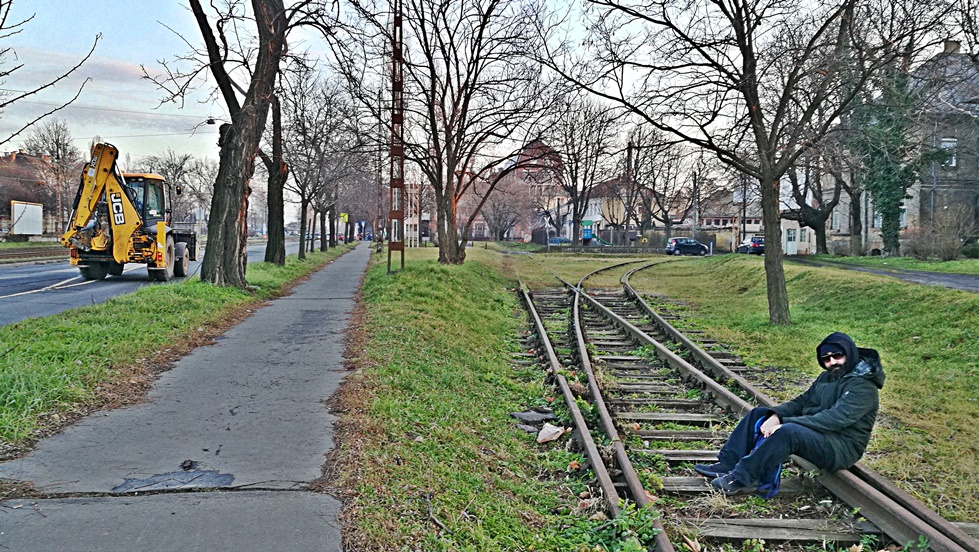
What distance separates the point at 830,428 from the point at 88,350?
Answer: 764 cm

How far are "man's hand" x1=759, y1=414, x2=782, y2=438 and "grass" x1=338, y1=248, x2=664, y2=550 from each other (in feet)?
4.54

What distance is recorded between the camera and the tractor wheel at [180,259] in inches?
882

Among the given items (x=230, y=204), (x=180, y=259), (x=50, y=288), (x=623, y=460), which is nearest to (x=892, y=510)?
(x=623, y=460)

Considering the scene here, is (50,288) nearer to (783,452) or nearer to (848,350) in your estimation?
(783,452)

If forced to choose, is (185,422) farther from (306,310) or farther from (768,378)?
(306,310)

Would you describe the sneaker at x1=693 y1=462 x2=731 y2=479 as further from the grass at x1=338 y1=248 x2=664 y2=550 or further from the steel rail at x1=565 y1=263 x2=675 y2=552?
the grass at x1=338 y1=248 x2=664 y2=550

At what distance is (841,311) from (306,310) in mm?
11191

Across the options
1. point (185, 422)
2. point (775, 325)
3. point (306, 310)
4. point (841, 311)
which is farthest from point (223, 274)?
point (841, 311)

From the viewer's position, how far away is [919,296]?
13711 mm

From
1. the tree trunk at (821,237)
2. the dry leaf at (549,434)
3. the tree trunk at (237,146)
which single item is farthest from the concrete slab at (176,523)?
the tree trunk at (821,237)

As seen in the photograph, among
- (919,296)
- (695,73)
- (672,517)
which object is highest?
(695,73)

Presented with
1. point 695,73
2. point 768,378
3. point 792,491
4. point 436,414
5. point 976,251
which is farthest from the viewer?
point 976,251

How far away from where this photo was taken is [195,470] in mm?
4992

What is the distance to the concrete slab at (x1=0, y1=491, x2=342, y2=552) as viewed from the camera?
3.78m
